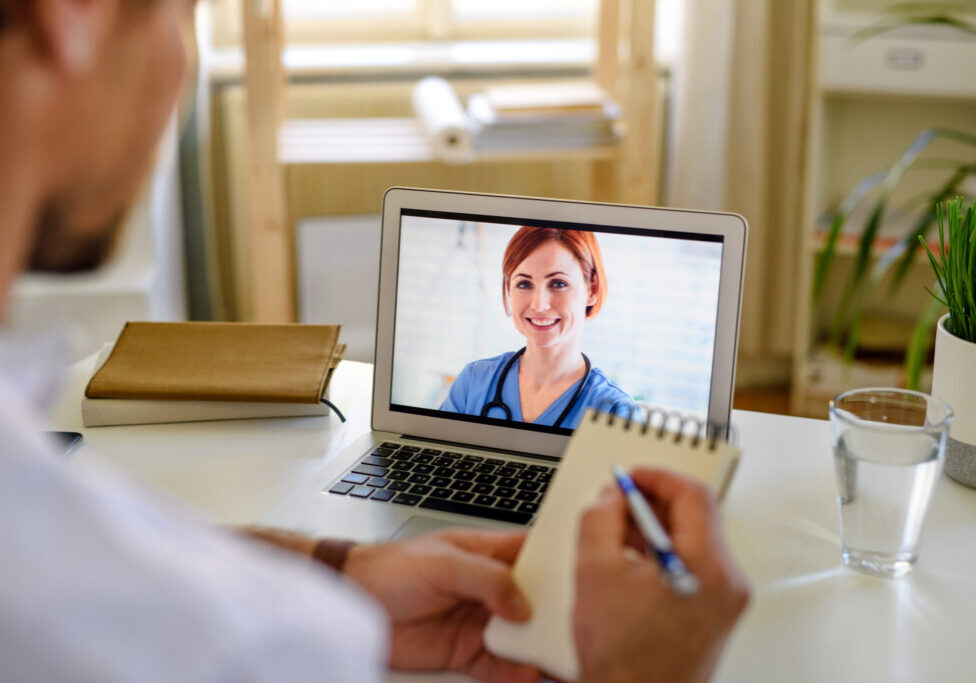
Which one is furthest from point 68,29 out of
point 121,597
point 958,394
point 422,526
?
point 958,394

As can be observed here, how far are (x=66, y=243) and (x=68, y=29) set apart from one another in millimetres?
108

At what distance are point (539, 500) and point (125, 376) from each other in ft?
1.59

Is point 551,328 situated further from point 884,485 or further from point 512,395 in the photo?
point 884,485

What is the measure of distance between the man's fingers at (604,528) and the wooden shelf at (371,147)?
1.64m

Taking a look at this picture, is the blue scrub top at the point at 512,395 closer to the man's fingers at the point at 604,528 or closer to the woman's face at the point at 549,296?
the woman's face at the point at 549,296

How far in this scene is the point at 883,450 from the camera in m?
0.80

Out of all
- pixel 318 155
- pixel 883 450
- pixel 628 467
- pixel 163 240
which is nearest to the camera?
pixel 628 467

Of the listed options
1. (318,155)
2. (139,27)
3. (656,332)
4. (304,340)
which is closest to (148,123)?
(139,27)

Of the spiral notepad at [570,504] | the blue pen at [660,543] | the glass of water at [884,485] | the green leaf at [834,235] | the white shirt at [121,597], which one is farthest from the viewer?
the green leaf at [834,235]

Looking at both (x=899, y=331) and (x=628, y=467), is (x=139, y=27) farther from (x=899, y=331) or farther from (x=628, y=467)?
(x=899, y=331)

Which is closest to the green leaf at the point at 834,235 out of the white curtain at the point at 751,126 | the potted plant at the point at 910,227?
the potted plant at the point at 910,227

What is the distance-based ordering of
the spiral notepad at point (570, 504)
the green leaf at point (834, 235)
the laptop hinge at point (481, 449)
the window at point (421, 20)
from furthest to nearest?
the window at point (421, 20), the green leaf at point (834, 235), the laptop hinge at point (481, 449), the spiral notepad at point (570, 504)

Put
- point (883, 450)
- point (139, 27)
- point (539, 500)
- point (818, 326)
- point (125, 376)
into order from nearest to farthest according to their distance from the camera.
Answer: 1. point (139, 27)
2. point (883, 450)
3. point (539, 500)
4. point (125, 376)
5. point (818, 326)

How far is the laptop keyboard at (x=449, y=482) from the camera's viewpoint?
91 centimetres
